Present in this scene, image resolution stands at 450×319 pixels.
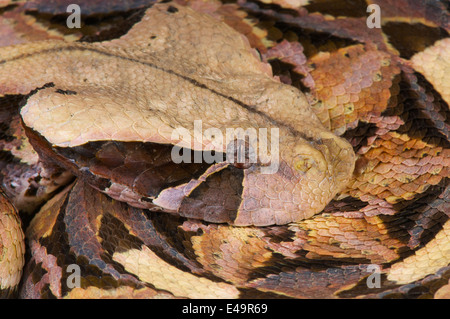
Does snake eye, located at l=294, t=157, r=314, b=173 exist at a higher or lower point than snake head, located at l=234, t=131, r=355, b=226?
higher

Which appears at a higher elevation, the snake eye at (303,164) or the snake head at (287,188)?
the snake eye at (303,164)

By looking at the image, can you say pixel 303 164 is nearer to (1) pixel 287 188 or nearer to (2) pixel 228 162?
(1) pixel 287 188

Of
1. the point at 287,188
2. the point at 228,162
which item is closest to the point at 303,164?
the point at 287,188

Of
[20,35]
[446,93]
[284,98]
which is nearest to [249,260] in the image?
[284,98]

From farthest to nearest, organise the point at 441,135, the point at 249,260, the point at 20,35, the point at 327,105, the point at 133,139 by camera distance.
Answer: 1. the point at 20,35
2. the point at 327,105
3. the point at 441,135
4. the point at 249,260
5. the point at 133,139
